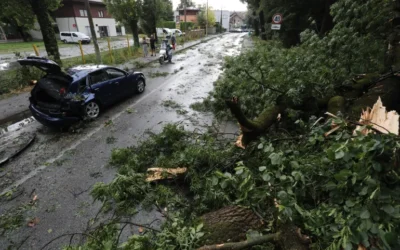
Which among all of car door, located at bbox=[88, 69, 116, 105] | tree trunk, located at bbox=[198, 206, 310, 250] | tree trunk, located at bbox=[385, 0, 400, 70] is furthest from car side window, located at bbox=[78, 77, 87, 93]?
tree trunk, located at bbox=[385, 0, 400, 70]

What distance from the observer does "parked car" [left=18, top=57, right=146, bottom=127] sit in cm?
599

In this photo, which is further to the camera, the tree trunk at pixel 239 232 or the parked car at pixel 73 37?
the parked car at pixel 73 37

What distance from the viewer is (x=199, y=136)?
506 cm

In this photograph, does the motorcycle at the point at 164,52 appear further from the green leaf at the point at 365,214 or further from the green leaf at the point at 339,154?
the green leaf at the point at 365,214

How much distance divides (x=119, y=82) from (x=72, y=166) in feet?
13.3

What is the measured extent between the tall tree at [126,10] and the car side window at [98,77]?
14783mm

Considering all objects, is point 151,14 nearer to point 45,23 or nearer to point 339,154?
point 45,23

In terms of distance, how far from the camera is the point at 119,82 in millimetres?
8070

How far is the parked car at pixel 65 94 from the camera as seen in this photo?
599cm

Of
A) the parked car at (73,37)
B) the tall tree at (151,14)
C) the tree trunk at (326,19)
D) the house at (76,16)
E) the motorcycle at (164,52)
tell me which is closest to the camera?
the tree trunk at (326,19)

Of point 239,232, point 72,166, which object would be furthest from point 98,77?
point 239,232

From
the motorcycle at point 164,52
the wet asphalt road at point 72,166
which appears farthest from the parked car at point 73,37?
A: the wet asphalt road at point 72,166

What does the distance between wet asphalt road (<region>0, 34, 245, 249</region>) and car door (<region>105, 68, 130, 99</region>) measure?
418 millimetres

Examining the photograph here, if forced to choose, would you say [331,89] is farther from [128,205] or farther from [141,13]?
[141,13]
